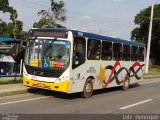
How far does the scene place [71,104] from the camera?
14.4m

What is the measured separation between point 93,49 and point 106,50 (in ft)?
5.17

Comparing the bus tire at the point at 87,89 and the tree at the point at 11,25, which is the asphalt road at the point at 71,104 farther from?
the tree at the point at 11,25

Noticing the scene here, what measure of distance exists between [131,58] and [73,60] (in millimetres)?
7338

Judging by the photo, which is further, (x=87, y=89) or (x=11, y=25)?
(x=11, y=25)

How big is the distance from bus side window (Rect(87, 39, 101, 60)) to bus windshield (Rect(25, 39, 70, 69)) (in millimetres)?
1529

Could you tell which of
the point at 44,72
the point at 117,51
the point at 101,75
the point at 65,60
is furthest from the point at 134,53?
the point at 44,72

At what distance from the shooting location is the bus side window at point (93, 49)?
16.4 meters

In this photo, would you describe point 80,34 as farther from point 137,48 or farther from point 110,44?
point 137,48

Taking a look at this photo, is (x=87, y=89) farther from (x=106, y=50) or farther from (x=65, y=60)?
(x=106, y=50)

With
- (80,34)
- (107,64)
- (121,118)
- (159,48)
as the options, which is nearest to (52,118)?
(121,118)

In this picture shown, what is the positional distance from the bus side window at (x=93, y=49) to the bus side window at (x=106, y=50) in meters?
0.52

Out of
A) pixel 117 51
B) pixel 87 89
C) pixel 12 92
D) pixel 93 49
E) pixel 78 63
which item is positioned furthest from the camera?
pixel 117 51

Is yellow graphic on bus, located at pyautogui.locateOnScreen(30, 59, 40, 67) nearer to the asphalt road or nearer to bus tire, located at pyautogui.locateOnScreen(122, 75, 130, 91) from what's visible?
the asphalt road

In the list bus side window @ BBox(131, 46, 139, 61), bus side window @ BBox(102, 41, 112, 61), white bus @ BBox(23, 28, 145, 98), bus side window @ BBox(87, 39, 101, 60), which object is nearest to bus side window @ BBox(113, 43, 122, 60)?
bus side window @ BBox(102, 41, 112, 61)
